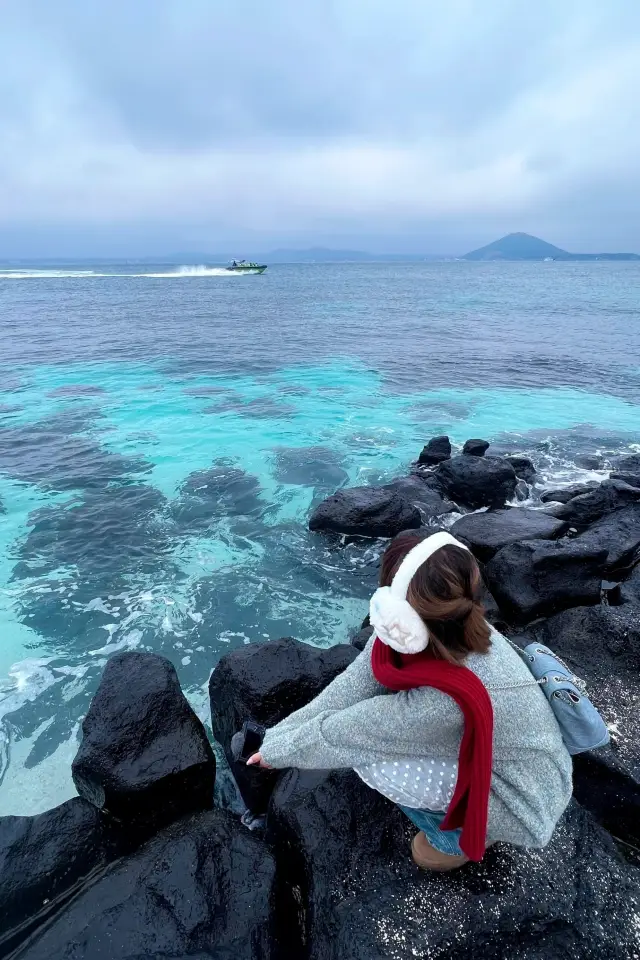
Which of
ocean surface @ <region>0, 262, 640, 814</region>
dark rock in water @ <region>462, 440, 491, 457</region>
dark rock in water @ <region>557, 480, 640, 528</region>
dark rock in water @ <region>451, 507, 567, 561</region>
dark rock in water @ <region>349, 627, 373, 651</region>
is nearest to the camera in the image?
dark rock in water @ <region>349, 627, 373, 651</region>

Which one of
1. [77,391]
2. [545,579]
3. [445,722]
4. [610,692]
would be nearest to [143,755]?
[445,722]

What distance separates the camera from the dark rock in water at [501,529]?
8727 millimetres

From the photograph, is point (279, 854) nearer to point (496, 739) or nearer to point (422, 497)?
point (496, 739)

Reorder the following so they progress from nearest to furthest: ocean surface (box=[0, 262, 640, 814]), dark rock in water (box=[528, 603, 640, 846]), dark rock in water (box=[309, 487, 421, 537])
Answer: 1. dark rock in water (box=[528, 603, 640, 846])
2. ocean surface (box=[0, 262, 640, 814])
3. dark rock in water (box=[309, 487, 421, 537])

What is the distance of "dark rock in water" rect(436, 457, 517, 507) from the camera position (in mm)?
12016

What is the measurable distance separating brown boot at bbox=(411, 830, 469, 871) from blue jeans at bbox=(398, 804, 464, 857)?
5cm

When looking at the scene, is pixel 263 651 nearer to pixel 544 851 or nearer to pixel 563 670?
pixel 544 851

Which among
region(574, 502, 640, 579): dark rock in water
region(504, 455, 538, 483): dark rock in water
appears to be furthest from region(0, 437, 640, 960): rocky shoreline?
region(504, 455, 538, 483): dark rock in water

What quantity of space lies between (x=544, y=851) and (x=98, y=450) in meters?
14.4

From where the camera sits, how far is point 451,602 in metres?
2.41

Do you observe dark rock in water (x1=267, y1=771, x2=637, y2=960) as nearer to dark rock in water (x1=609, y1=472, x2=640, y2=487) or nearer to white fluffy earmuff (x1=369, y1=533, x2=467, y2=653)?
white fluffy earmuff (x1=369, y1=533, x2=467, y2=653)

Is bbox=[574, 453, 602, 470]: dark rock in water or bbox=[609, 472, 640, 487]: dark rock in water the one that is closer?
bbox=[609, 472, 640, 487]: dark rock in water

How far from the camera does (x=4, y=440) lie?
1571cm

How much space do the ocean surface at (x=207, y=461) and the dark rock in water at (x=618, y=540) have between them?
3.89 m
